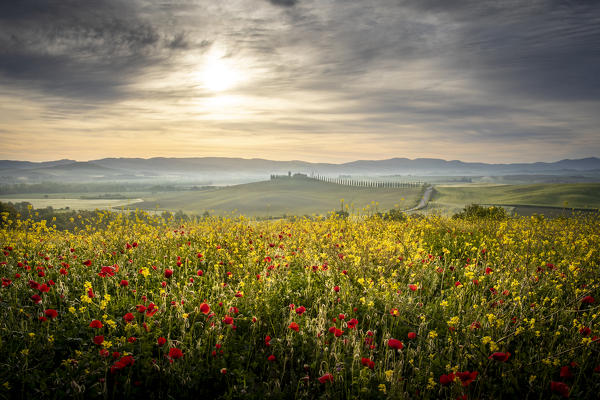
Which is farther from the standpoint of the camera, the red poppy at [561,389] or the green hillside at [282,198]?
the green hillside at [282,198]

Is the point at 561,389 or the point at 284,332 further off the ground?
the point at 561,389

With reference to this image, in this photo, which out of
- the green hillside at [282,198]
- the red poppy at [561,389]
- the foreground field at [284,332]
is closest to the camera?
the red poppy at [561,389]

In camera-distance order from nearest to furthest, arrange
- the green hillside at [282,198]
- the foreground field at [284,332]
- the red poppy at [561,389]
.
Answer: the red poppy at [561,389]
the foreground field at [284,332]
the green hillside at [282,198]

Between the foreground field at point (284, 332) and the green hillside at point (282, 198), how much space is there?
6572 centimetres

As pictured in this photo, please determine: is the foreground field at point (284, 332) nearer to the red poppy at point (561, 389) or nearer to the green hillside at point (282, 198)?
the red poppy at point (561, 389)

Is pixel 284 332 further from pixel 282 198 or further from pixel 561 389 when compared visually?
pixel 282 198

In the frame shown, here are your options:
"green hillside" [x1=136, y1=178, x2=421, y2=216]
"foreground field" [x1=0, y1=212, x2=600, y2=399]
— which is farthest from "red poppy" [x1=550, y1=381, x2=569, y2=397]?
"green hillside" [x1=136, y1=178, x2=421, y2=216]

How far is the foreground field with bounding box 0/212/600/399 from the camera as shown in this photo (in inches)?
120

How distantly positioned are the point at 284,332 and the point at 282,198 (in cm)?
8766

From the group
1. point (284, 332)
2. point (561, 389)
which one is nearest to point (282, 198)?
point (284, 332)

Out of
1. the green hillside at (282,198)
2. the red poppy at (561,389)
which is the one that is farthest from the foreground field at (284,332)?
the green hillside at (282,198)

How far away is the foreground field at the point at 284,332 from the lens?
3.06 m

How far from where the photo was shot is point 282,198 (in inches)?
3602

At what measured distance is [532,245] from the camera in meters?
7.66
